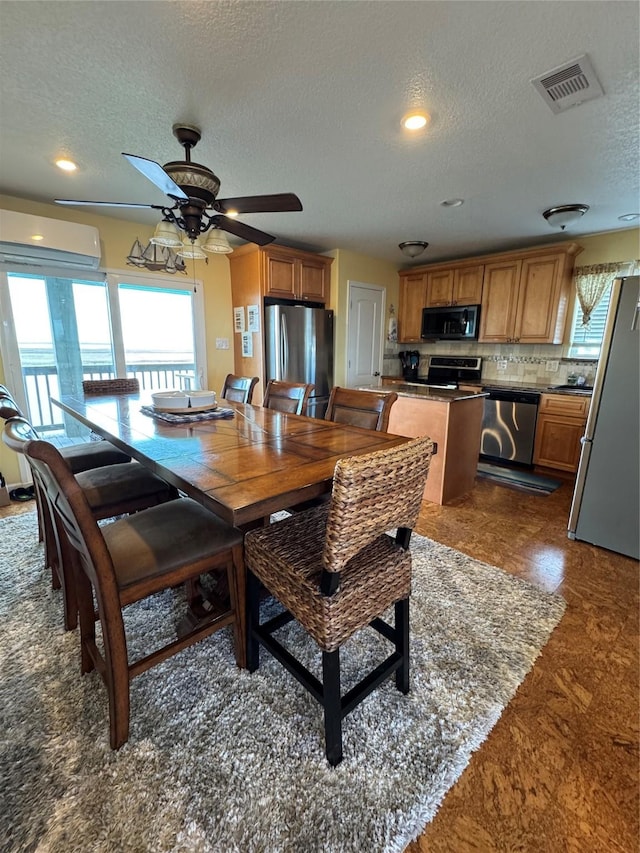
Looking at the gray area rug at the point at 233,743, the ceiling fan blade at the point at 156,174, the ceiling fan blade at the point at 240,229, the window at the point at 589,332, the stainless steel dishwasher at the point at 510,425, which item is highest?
the ceiling fan blade at the point at 156,174

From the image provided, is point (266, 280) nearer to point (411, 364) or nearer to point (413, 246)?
point (413, 246)

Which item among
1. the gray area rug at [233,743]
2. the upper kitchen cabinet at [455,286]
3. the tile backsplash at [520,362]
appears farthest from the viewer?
the upper kitchen cabinet at [455,286]

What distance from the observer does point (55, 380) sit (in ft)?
11.1

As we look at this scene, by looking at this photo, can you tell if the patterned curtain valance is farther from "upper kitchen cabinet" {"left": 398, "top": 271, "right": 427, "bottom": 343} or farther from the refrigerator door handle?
the refrigerator door handle

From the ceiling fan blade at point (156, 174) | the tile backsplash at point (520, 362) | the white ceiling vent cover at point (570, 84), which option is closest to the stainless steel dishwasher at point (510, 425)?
the tile backsplash at point (520, 362)

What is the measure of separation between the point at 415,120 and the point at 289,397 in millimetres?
1711

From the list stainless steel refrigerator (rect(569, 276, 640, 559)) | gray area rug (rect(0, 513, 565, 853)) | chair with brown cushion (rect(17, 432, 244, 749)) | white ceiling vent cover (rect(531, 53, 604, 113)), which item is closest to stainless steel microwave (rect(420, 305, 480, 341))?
stainless steel refrigerator (rect(569, 276, 640, 559))

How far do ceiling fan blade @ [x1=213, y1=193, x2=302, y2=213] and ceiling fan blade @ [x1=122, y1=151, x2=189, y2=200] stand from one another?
0.21 metres

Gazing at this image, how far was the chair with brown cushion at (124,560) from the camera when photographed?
3.35ft

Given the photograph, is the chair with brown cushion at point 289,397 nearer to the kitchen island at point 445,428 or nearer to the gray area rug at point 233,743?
the kitchen island at point 445,428

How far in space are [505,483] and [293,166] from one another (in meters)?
3.29

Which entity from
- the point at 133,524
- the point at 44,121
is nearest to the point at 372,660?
the point at 133,524

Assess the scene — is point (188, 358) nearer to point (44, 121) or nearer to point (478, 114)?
point (44, 121)

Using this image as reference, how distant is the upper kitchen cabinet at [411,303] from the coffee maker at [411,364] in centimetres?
19
